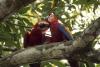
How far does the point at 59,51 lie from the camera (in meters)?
2.57

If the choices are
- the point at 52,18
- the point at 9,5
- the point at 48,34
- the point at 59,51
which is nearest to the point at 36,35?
the point at 48,34

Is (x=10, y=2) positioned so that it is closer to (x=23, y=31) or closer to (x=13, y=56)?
(x=13, y=56)

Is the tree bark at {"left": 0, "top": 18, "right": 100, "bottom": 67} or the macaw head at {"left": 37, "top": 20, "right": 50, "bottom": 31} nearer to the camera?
the tree bark at {"left": 0, "top": 18, "right": 100, "bottom": 67}

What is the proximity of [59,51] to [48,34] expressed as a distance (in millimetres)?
1403

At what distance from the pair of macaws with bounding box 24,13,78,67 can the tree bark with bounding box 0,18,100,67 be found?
1010mm

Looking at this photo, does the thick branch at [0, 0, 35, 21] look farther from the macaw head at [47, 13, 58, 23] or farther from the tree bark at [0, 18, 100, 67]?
the macaw head at [47, 13, 58, 23]

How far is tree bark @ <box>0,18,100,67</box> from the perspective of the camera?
7.75 feet

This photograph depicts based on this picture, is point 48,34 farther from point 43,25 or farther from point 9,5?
point 9,5

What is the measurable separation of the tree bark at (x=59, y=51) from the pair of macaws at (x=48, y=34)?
1010 mm

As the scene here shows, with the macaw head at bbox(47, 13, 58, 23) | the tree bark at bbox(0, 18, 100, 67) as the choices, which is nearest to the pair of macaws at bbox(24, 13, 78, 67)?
the macaw head at bbox(47, 13, 58, 23)

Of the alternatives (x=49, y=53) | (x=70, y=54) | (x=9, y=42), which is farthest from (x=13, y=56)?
(x=9, y=42)

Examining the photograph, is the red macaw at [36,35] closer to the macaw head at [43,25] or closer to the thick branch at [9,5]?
the macaw head at [43,25]

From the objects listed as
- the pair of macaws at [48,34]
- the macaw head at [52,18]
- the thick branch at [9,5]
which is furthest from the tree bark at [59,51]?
the macaw head at [52,18]

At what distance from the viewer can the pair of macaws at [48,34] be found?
12.2ft
